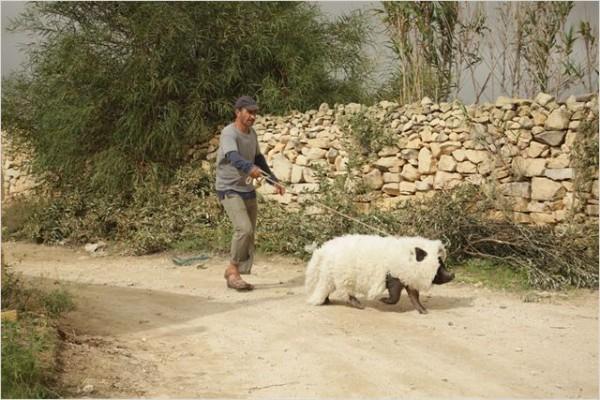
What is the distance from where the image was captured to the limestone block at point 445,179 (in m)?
9.85

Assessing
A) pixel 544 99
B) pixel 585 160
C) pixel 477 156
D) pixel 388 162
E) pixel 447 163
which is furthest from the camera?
pixel 388 162

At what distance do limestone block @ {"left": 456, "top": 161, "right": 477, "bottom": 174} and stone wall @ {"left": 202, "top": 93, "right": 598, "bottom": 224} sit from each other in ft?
0.05

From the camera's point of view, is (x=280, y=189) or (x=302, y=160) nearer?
(x=280, y=189)

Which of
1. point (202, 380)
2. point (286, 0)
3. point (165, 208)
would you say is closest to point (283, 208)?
point (165, 208)

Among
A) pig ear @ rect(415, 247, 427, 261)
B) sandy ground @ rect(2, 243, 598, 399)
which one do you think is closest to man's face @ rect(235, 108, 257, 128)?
sandy ground @ rect(2, 243, 598, 399)

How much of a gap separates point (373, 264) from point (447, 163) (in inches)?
154

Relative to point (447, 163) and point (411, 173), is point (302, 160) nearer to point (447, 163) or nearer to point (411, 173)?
point (411, 173)

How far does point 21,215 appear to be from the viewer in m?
13.3

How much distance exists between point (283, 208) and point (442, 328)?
5.38 m

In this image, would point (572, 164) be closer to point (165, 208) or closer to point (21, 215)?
point (165, 208)

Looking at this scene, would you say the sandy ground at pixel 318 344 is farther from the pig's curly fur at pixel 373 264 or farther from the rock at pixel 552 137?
the rock at pixel 552 137

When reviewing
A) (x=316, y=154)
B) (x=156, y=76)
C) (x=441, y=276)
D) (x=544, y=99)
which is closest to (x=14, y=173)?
(x=156, y=76)

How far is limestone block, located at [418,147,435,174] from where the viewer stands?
398 inches

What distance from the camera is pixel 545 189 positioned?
912cm
